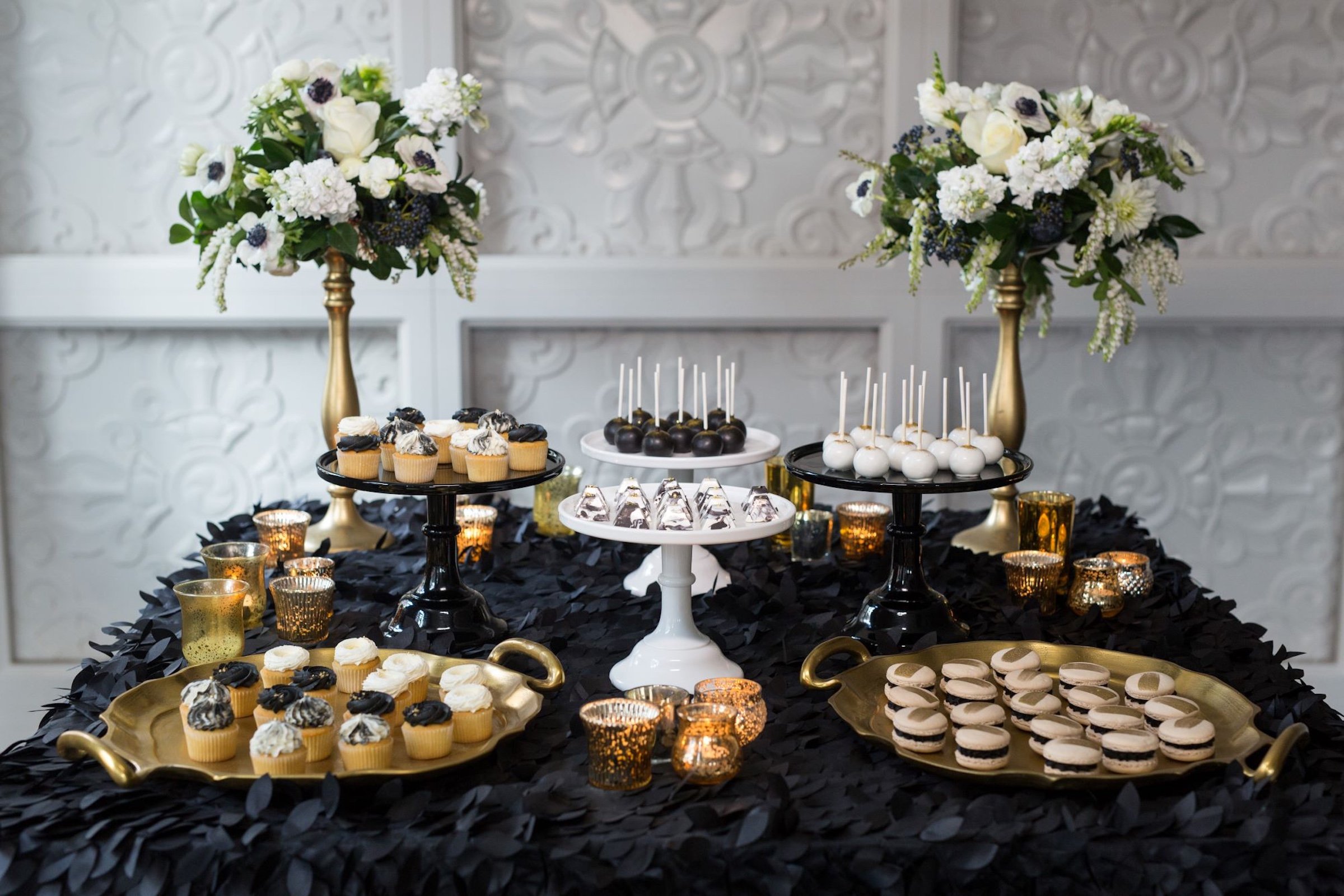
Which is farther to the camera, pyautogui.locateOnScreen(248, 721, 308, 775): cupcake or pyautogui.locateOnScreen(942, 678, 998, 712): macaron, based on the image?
pyautogui.locateOnScreen(942, 678, 998, 712): macaron

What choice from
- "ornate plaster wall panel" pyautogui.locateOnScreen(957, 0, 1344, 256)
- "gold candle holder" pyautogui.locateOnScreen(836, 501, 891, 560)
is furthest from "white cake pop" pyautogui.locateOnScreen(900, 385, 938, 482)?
"ornate plaster wall panel" pyautogui.locateOnScreen(957, 0, 1344, 256)

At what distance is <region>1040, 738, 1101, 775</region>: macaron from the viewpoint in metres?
1.35

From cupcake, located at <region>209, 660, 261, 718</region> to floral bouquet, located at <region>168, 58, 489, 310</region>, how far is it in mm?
994

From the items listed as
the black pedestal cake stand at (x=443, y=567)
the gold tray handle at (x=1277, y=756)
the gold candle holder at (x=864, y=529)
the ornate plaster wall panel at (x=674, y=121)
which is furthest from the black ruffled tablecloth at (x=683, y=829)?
the ornate plaster wall panel at (x=674, y=121)

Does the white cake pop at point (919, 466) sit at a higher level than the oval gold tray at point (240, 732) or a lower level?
higher

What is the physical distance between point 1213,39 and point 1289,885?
304cm

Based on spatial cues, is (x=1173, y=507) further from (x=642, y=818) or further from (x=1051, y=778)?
(x=642, y=818)

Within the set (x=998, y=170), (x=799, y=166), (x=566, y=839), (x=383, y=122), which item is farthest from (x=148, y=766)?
(x=799, y=166)

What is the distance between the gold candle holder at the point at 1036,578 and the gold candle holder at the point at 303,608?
1.14 metres

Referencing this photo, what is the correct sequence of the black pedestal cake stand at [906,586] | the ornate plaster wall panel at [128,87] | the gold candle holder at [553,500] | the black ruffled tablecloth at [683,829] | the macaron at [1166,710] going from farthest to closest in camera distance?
the ornate plaster wall panel at [128,87]
the gold candle holder at [553,500]
the black pedestal cake stand at [906,586]
the macaron at [1166,710]
the black ruffled tablecloth at [683,829]

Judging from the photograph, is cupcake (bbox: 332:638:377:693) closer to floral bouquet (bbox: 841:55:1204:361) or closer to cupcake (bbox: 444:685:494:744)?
cupcake (bbox: 444:685:494:744)

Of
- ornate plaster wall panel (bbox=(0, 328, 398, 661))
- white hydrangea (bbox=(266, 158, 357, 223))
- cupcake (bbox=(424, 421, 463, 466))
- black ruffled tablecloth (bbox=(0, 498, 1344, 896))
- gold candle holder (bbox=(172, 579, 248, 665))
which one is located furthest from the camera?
ornate plaster wall panel (bbox=(0, 328, 398, 661))

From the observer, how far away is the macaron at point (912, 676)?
5.00ft

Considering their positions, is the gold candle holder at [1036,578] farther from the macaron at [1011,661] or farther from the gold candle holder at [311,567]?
the gold candle holder at [311,567]
